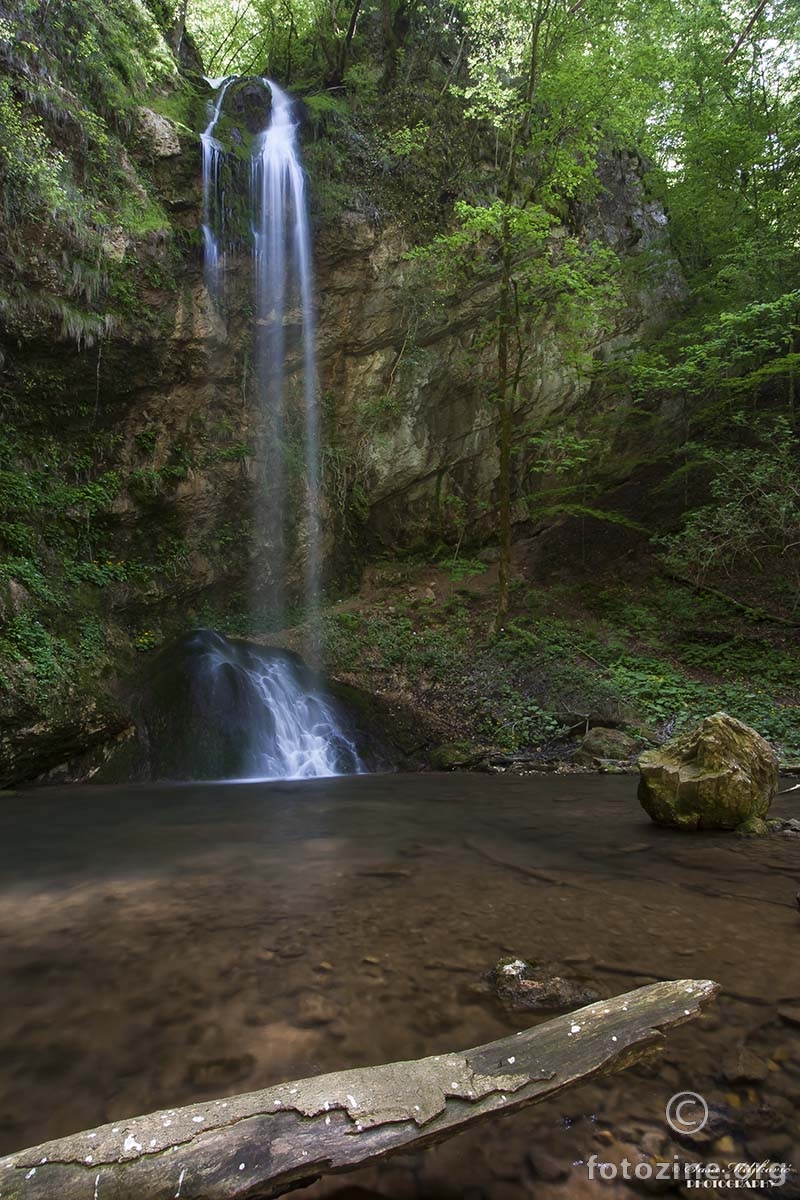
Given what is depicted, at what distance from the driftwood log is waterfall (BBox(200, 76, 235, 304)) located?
1327 centimetres

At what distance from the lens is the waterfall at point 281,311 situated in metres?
12.7

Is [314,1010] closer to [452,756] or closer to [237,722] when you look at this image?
[452,756]

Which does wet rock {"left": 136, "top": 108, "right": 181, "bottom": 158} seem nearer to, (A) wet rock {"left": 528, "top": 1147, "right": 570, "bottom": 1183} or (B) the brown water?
(B) the brown water

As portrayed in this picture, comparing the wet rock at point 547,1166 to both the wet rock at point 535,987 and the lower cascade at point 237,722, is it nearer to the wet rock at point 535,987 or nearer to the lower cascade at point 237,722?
the wet rock at point 535,987

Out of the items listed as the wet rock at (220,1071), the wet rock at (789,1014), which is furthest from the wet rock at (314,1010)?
the wet rock at (789,1014)

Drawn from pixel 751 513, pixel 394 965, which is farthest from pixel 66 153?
pixel 751 513

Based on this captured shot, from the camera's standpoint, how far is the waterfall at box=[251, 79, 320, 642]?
1273 cm

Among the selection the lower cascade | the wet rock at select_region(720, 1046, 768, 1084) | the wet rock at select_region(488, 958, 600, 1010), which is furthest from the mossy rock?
the wet rock at select_region(720, 1046, 768, 1084)

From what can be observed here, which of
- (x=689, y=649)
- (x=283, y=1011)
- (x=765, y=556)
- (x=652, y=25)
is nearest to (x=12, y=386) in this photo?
(x=283, y=1011)

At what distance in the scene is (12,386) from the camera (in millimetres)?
9789

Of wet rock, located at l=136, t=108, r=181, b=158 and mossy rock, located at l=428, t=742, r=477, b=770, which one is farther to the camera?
wet rock, located at l=136, t=108, r=181, b=158

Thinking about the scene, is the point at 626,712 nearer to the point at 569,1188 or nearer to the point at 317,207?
the point at 569,1188

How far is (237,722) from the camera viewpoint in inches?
376

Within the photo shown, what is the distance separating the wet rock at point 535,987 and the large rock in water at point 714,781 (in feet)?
9.24
